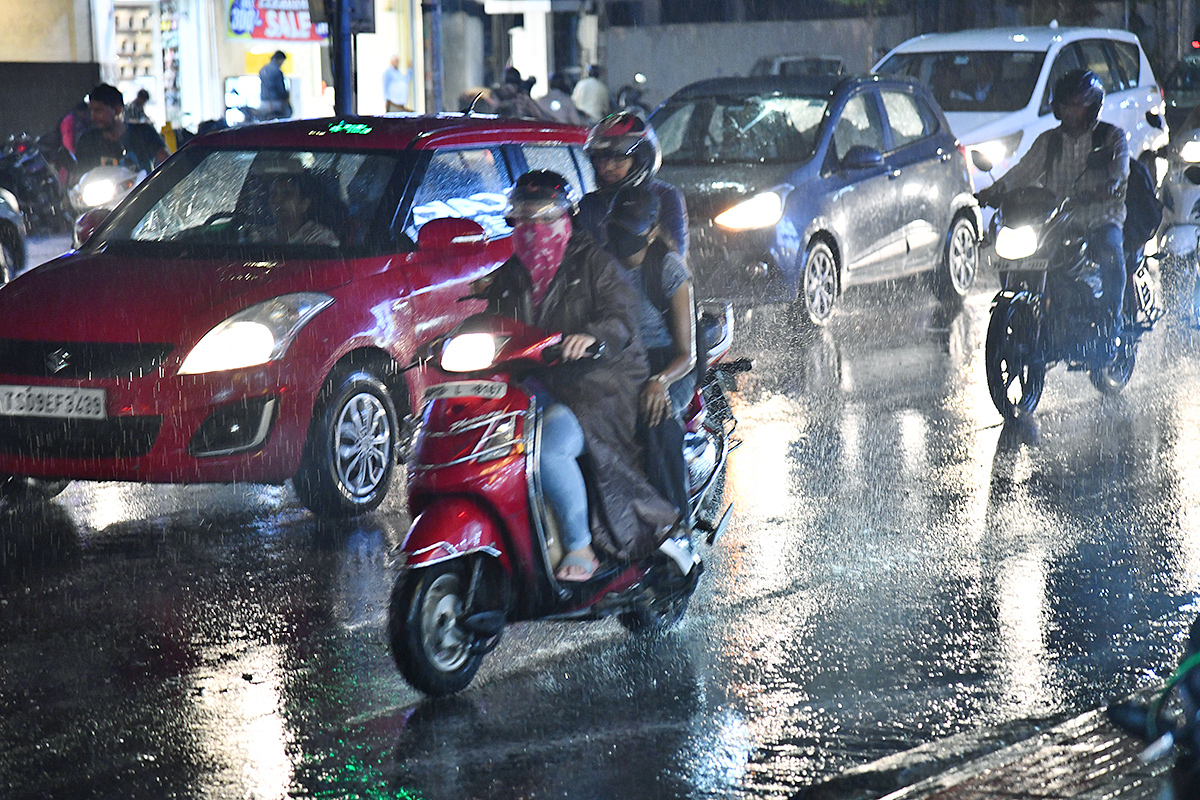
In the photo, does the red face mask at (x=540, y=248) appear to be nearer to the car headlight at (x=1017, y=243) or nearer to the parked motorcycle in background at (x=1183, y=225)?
the car headlight at (x=1017, y=243)

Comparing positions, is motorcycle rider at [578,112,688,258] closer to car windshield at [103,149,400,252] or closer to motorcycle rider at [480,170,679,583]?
motorcycle rider at [480,170,679,583]

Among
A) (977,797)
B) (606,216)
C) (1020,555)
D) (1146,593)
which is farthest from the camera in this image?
(1020,555)

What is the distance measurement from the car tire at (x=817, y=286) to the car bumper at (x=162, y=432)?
627 cm

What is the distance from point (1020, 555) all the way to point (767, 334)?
6.05 metres

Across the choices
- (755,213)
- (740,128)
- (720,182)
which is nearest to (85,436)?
(755,213)

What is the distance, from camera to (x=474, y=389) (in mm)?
5012

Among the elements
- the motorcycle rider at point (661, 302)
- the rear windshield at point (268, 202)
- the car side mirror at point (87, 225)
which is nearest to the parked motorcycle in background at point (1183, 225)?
the rear windshield at point (268, 202)

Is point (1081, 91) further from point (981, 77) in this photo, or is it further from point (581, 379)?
point (981, 77)

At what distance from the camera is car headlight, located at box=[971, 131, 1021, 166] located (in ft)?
55.0

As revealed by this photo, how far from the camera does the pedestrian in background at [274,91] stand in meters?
26.3

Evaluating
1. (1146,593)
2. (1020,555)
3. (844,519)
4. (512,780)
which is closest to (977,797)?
(512,780)

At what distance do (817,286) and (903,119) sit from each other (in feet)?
6.82

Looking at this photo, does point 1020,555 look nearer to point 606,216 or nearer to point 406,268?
point 606,216

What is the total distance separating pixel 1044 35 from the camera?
18.2m
